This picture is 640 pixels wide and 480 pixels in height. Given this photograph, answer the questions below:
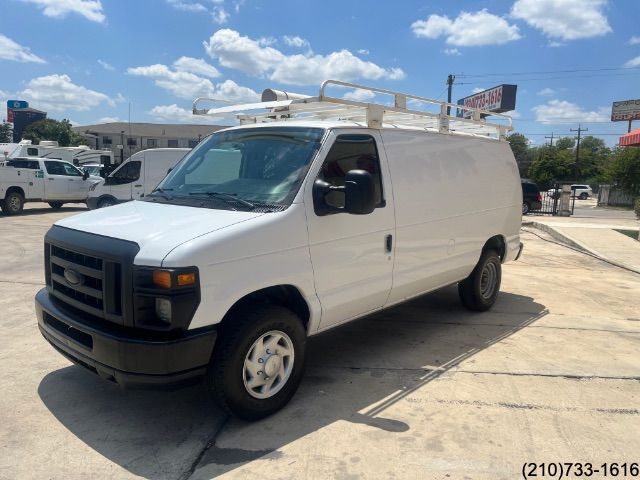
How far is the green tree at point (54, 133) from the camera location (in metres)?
71.5

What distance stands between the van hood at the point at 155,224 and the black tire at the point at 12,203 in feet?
52.4

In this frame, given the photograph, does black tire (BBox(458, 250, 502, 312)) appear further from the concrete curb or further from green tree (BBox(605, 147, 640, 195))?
green tree (BBox(605, 147, 640, 195))

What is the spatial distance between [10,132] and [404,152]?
10393cm

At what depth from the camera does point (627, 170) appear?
121 feet

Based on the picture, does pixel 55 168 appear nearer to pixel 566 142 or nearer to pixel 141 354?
pixel 141 354

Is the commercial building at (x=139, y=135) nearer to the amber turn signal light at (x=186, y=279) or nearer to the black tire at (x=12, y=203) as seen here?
the black tire at (x=12, y=203)

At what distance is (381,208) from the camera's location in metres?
4.50

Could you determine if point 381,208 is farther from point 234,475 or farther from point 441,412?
point 234,475

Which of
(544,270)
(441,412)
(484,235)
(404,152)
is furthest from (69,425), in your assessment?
(544,270)

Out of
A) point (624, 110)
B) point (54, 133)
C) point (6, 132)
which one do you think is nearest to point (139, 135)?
point (54, 133)

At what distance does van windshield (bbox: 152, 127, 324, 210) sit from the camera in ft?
12.9

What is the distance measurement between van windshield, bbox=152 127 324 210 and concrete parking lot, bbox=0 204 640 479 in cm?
160

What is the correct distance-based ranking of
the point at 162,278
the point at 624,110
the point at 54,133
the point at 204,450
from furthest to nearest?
the point at 54,133, the point at 624,110, the point at 204,450, the point at 162,278

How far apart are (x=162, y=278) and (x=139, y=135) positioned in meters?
91.2
